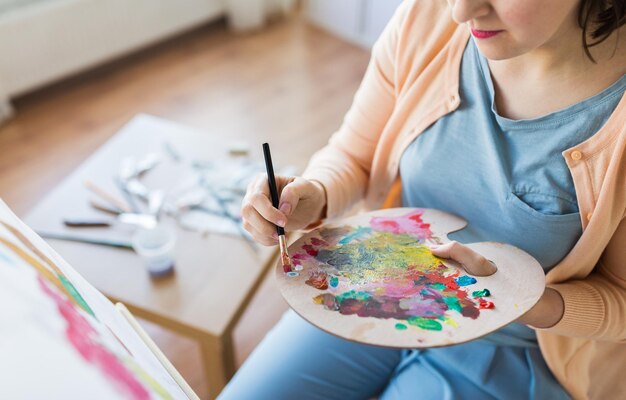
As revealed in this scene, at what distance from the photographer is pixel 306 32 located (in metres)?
2.88

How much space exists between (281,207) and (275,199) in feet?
0.04

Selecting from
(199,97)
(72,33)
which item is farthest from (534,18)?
(72,33)

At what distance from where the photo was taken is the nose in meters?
0.67

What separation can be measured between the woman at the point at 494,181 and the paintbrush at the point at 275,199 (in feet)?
0.04

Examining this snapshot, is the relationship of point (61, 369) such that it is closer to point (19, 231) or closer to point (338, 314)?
point (19, 231)

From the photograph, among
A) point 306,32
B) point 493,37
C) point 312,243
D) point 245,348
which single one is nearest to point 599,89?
point 493,37

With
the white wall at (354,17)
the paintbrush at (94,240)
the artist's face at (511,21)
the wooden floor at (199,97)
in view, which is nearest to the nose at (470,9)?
the artist's face at (511,21)

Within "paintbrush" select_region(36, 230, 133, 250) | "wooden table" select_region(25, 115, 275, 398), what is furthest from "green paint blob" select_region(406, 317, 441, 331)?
"paintbrush" select_region(36, 230, 133, 250)

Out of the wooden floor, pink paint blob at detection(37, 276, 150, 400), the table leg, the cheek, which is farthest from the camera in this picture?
the wooden floor

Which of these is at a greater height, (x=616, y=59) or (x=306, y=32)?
(x=616, y=59)

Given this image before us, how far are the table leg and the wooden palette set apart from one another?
1.21 feet

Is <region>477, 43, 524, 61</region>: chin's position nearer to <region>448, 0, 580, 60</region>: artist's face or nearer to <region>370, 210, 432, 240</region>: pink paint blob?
<region>448, 0, 580, 60</region>: artist's face

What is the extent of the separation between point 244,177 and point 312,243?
1.88 feet

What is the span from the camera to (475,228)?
88 cm
